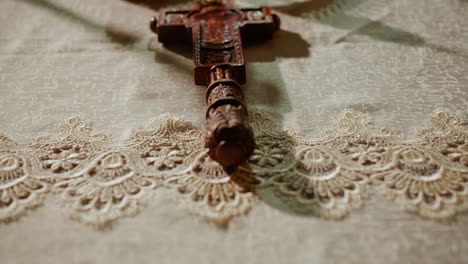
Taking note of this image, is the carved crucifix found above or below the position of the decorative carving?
above

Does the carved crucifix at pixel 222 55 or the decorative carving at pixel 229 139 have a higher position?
the carved crucifix at pixel 222 55

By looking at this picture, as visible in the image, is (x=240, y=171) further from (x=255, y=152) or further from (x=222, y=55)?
(x=222, y=55)

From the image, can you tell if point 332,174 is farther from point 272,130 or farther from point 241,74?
point 241,74

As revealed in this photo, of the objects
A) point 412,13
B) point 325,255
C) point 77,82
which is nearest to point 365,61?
point 412,13

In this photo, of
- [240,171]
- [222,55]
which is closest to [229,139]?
[240,171]

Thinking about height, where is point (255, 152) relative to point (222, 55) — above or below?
below
